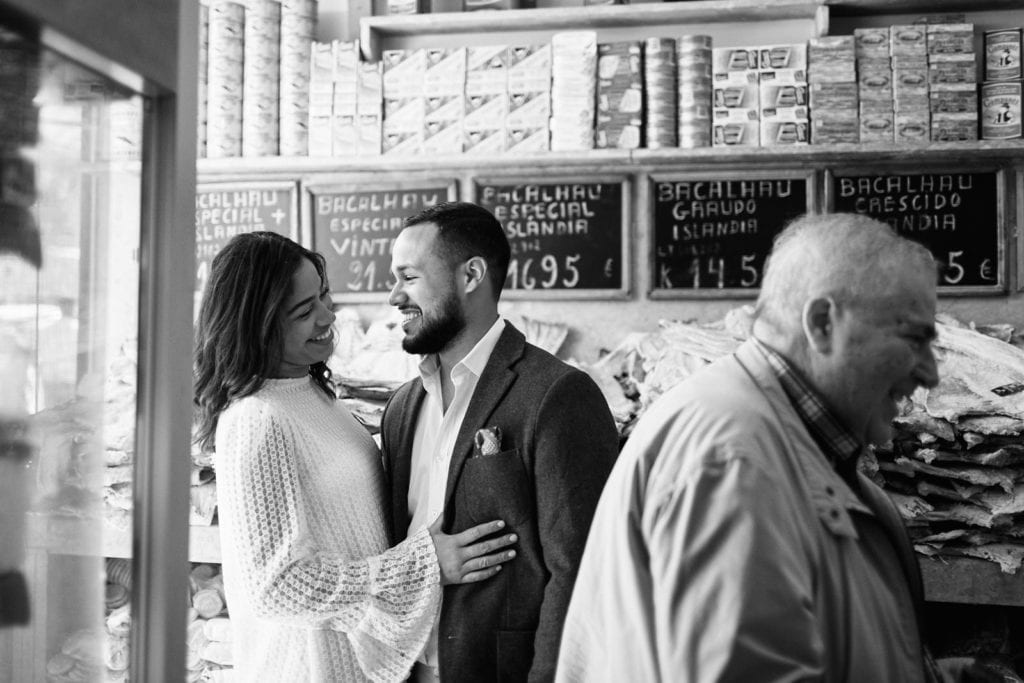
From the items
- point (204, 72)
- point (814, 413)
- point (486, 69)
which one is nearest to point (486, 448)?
point (814, 413)

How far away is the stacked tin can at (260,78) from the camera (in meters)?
3.62

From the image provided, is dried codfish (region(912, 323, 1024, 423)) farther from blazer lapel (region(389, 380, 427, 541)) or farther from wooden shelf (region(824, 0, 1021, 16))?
blazer lapel (region(389, 380, 427, 541))

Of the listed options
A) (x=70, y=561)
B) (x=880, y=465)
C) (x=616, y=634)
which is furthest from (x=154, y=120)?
(x=880, y=465)

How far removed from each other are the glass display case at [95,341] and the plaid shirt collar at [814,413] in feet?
2.56

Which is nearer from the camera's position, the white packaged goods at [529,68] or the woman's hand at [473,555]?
the woman's hand at [473,555]

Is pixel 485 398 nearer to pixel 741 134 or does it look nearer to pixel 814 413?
pixel 814 413

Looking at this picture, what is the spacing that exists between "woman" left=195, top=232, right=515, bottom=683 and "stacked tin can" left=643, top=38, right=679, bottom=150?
5.53ft

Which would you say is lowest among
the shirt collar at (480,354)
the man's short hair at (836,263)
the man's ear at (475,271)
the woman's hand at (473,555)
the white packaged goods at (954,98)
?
the woman's hand at (473,555)

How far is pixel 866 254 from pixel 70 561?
3.37 feet

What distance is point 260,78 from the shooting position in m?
3.62

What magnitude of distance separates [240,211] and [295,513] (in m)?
2.30

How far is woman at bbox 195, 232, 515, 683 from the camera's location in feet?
5.89

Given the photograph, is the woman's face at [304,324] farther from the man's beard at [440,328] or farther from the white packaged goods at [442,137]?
the white packaged goods at [442,137]

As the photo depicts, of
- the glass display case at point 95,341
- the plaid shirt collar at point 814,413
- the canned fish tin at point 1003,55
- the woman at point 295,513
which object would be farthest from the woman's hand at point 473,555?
the canned fish tin at point 1003,55
